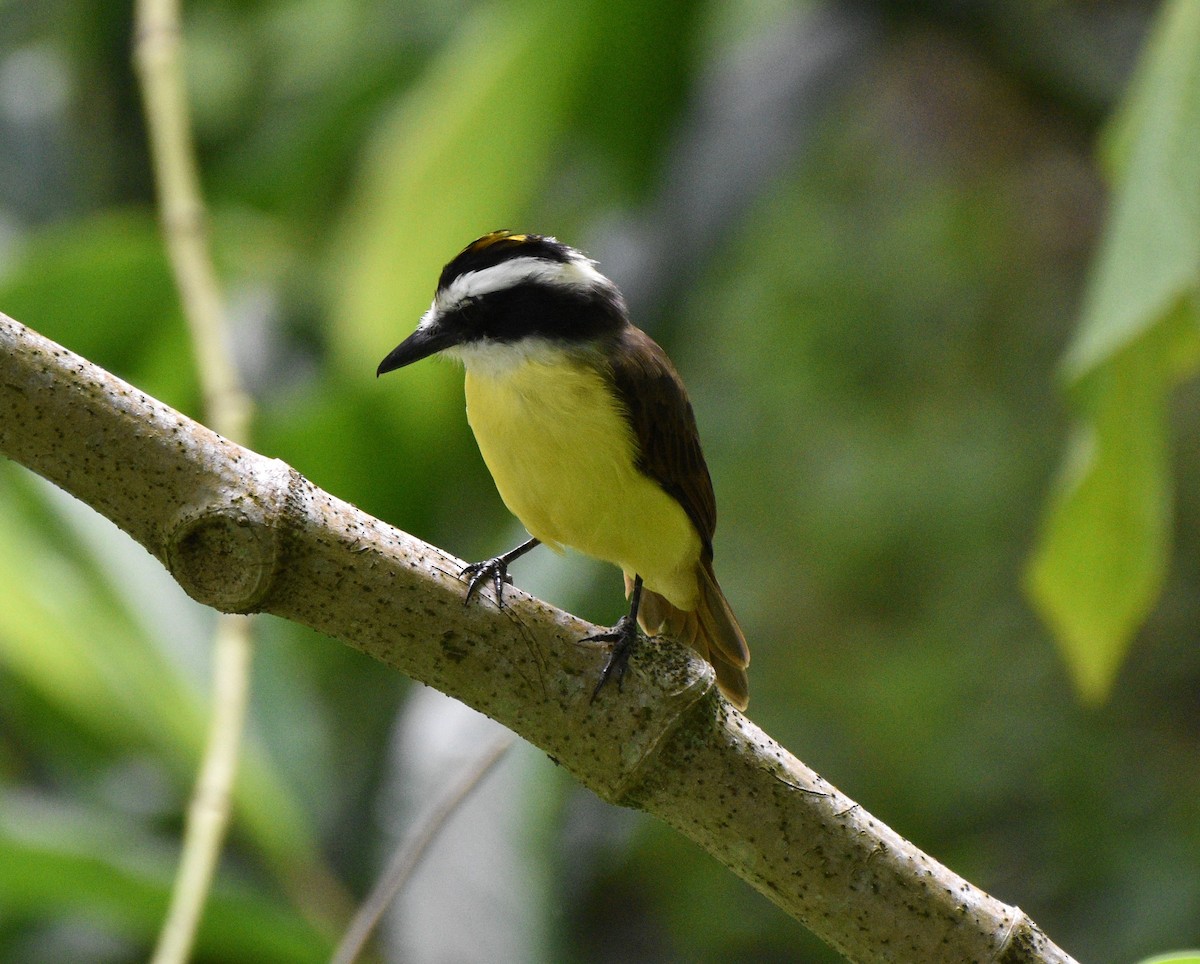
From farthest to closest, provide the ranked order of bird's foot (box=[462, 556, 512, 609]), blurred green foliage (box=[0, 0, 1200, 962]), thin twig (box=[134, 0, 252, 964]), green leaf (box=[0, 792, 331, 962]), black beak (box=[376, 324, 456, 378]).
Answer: blurred green foliage (box=[0, 0, 1200, 962])
green leaf (box=[0, 792, 331, 962])
black beak (box=[376, 324, 456, 378])
thin twig (box=[134, 0, 252, 964])
bird's foot (box=[462, 556, 512, 609])

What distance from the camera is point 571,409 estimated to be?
144 cm

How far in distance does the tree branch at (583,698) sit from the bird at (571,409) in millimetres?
377

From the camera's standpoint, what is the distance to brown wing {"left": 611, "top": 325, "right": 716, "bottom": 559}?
4.85ft

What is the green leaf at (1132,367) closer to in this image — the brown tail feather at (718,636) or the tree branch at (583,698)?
the brown tail feather at (718,636)

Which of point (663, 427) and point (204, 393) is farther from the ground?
point (204, 393)

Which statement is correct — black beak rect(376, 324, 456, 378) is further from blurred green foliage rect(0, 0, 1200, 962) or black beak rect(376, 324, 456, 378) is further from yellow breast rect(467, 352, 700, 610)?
blurred green foliage rect(0, 0, 1200, 962)

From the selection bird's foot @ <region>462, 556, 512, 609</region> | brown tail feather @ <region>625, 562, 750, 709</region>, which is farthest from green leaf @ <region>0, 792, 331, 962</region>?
bird's foot @ <region>462, 556, 512, 609</region>

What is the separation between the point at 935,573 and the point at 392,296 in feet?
7.34

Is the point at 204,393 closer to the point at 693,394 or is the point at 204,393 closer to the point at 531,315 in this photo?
the point at 531,315

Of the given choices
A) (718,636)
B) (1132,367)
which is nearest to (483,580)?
(718,636)

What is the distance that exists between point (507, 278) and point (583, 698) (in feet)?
2.01

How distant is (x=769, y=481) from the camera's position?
14.5 ft

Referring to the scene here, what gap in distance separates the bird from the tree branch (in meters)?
0.38

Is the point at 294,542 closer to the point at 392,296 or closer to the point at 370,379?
the point at 392,296
